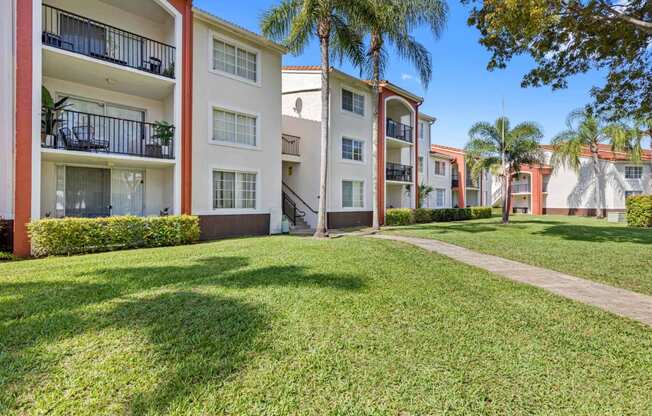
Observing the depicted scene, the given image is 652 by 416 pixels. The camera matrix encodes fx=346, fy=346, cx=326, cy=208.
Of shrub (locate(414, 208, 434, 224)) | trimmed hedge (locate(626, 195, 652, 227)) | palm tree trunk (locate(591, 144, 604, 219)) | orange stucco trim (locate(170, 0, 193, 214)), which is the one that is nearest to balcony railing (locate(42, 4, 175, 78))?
orange stucco trim (locate(170, 0, 193, 214))

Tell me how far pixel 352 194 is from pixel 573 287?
1595cm

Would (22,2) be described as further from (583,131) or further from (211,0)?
(583,131)

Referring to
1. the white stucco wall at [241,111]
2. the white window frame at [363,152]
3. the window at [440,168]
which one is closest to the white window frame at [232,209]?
the white stucco wall at [241,111]

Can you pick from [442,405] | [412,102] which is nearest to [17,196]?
[442,405]

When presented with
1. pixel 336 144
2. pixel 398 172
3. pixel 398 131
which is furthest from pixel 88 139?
pixel 398 131

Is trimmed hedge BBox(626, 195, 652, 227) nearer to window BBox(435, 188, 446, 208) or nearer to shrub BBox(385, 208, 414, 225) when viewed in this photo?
window BBox(435, 188, 446, 208)

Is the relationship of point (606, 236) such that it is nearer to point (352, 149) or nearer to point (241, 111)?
point (352, 149)

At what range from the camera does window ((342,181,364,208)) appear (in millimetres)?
21953

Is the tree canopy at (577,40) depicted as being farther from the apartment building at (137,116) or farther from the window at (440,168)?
the window at (440,168)

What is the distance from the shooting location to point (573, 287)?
23.3ft

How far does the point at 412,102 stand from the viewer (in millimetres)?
27047

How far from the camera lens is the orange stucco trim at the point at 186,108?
43.9 feet

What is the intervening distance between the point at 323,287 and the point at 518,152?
25.3 metres

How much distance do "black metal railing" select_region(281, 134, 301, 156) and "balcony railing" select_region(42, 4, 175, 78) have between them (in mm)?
8104
